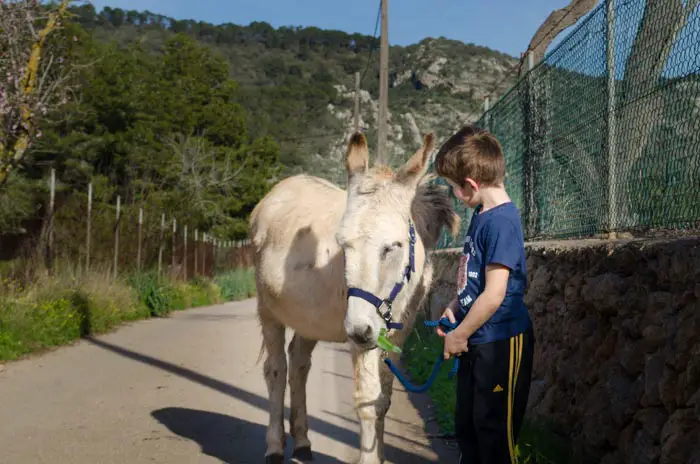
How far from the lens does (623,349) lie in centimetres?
368

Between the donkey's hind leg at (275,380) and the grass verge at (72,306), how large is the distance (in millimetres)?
5118

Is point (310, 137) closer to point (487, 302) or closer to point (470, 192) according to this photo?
point (470, 192)

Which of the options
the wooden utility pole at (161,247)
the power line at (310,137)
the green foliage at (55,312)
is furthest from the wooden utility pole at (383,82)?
the power line at (310,137)

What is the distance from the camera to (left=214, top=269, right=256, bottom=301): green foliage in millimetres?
27031

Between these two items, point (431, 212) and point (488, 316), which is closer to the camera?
point (488, 316)

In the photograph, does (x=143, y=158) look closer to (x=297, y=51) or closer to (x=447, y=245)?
(x=447, y=245)

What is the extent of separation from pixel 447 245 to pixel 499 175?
28.6 ft

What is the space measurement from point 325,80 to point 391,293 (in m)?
98.9

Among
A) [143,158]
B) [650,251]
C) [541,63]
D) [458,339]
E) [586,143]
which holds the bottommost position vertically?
[458,339]

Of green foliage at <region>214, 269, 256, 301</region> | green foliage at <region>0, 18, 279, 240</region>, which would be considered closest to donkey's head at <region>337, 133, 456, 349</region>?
green foliage at <region>214, 269, 256, 301</region>

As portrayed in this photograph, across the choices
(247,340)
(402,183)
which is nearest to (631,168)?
(402,183)

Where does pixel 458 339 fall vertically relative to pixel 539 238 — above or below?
below

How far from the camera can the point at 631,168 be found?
439cm

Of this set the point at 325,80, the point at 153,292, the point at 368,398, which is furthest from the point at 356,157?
the point at 325,80
